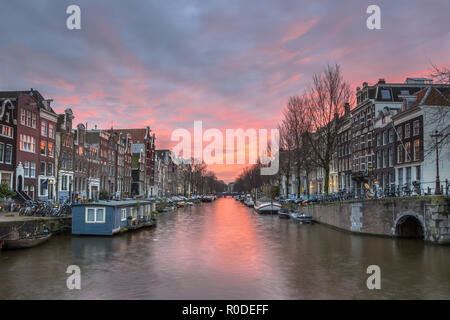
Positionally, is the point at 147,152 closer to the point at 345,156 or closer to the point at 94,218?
the point at 345,156

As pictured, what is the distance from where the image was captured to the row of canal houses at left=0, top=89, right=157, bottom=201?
47.3m

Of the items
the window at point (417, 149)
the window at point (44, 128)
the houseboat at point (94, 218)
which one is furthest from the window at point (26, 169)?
the window at point (417, 149)

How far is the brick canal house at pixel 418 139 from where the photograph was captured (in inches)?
1631

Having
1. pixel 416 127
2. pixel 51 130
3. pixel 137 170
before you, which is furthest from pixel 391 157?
pixel 137 170

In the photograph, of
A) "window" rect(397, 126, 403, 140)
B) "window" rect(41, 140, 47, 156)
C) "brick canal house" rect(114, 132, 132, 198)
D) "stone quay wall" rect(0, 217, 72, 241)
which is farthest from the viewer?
"brick canal house" rect(114, 132, 132, 198)

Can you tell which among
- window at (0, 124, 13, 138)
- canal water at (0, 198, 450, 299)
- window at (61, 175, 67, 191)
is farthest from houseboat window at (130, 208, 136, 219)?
window at (61, 175, 67, 191)

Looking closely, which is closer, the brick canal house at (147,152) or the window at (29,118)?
the window at (29,118)

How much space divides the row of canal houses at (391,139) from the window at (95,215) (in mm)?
26548

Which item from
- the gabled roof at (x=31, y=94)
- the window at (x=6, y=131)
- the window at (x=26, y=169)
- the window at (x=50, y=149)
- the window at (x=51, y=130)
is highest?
the gabled roof at (x=31, y=94)

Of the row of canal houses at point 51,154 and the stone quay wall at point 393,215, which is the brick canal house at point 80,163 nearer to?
the row of canal houses at point 51,154

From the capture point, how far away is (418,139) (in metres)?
43.7

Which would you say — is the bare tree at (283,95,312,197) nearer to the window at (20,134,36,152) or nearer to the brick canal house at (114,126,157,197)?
the window at (20,134,36,152)

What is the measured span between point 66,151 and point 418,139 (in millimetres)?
52897
